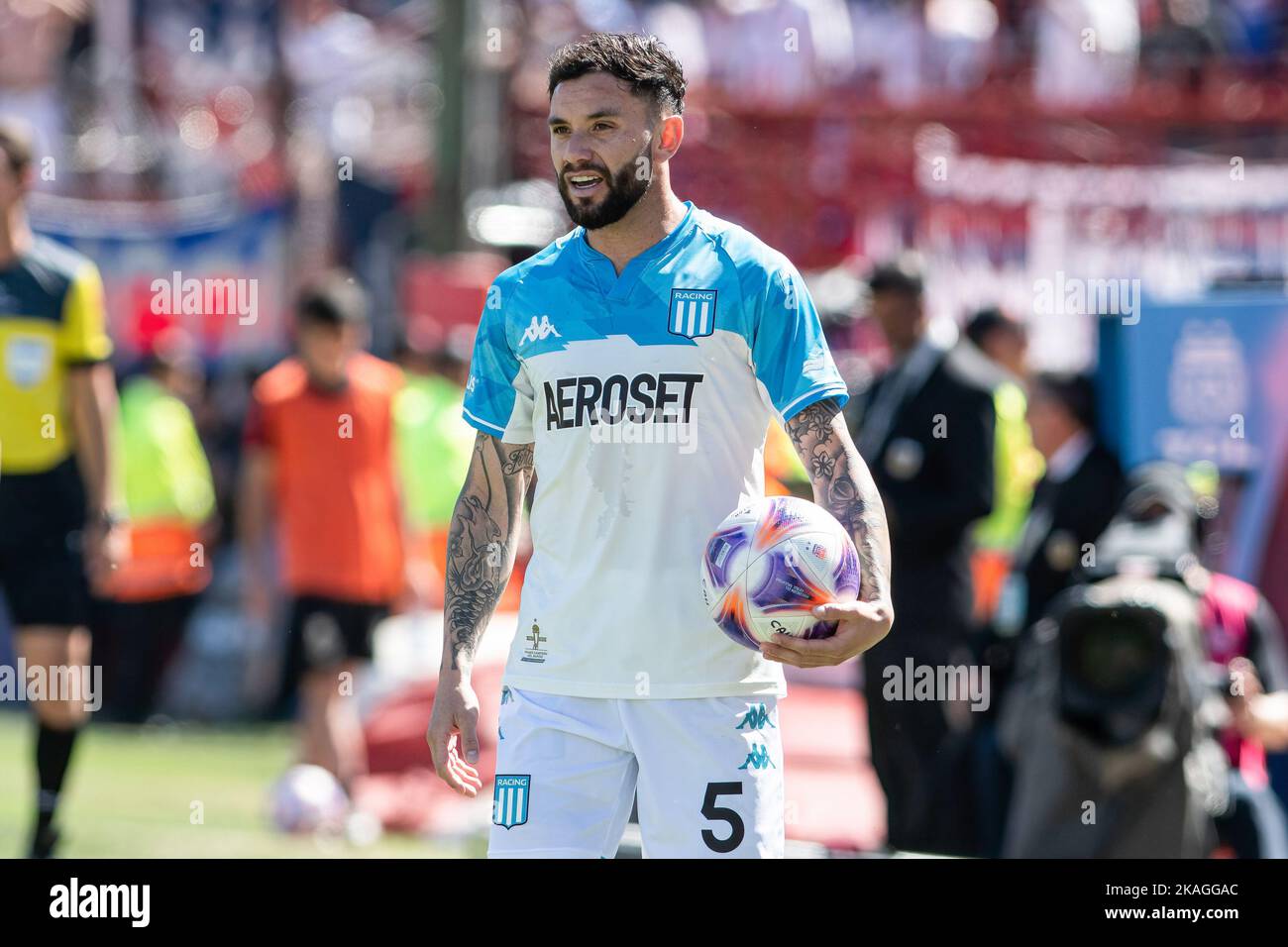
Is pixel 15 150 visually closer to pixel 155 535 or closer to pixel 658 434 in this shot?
pixel 658 434

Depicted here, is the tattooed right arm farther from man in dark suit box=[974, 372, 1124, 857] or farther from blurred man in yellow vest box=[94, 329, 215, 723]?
blurred man in yellow vest box=[94, 329, 215, 723]

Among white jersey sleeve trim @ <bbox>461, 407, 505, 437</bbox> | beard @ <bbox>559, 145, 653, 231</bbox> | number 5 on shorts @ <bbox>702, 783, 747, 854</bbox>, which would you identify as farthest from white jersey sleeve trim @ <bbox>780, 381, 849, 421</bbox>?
number 5 on shorts @ <bbox>702, 783, 747, 854</bbox>

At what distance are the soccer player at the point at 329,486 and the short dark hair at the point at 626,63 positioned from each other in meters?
5.01

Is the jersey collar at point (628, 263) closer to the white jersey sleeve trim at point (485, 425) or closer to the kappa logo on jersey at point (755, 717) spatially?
the white jersey sleeve trim at point (485, 425)

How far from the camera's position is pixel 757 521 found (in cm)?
420

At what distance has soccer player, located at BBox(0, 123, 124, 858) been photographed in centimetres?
738

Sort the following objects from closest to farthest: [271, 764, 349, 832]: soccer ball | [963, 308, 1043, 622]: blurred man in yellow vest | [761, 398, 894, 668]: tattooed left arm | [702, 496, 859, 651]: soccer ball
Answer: [702, 496, 859, 651]: soccer ball → [761, 398, 894, 668]: tattooed left arm → [271, 764, 349, 832]: soccer ball → [963, 308, 1043, 622]: blurred man in yellow vest

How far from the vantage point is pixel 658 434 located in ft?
14.3

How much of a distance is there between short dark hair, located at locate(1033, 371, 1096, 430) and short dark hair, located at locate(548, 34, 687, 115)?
403 centimetres

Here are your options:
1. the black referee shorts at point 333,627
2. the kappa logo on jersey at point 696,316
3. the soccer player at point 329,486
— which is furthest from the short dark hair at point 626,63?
the black referee shorts at point 333,627

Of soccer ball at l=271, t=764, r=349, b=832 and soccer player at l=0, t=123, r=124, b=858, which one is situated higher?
soccer player at l=0, t=123, r=124, b=858

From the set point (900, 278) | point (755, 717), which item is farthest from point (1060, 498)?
point (755, 717)

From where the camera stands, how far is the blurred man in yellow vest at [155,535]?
42.7 ft
